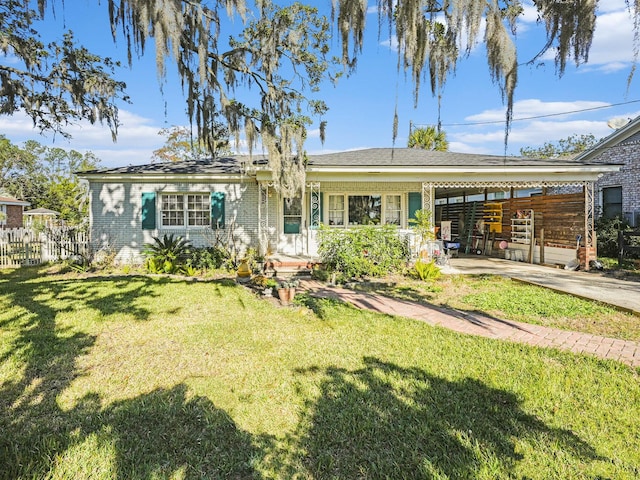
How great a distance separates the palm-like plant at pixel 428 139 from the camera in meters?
20.9

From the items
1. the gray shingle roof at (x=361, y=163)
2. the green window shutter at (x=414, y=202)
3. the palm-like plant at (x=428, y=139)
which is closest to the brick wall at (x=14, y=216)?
the gray shingle roof at (x=361, y=163)

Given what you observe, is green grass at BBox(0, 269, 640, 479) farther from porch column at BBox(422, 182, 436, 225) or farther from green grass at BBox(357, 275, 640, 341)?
porch column at BBox(422, 182, 436, 225)

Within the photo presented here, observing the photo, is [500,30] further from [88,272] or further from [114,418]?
[88,272]

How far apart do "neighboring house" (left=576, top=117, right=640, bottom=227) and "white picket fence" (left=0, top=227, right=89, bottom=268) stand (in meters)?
18.0

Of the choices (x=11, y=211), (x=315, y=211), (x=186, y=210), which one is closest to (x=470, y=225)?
(x=315, y=211)

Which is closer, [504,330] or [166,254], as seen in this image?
[504,330]

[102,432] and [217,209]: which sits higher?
[217,209]

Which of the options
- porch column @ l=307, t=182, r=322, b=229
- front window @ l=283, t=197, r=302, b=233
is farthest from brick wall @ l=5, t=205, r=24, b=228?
porch column @ l=307, t=182, r=322, b=229

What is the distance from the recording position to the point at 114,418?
9.39ft

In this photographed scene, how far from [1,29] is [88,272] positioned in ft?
19.7

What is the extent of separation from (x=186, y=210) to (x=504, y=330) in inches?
388

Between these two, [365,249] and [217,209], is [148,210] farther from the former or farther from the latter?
[365,249]

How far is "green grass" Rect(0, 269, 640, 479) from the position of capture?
7.66ft

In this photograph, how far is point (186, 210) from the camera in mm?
11773
